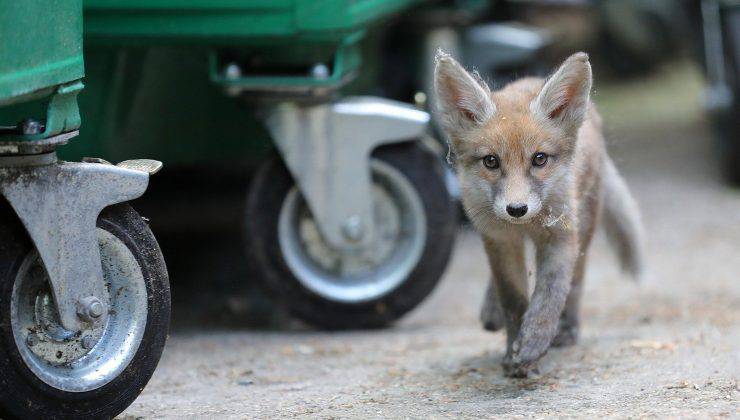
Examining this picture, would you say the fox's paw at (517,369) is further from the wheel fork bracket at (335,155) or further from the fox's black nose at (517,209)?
the wheel fork bracket at (335,155)

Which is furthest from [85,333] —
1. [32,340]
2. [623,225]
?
[623,225]

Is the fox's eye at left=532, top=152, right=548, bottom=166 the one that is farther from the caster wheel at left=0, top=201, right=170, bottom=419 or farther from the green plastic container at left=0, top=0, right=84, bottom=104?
the green plastic container at left=0, top=0, right=84, bottom=104

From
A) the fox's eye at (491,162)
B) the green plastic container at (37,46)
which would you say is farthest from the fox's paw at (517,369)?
the green plastic container at (37,46)

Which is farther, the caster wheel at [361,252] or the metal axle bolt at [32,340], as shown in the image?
the caster wheel at [361,252]

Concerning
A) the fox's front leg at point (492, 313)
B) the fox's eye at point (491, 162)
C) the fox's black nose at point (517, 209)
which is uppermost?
the fox's eye at point (491, 162)

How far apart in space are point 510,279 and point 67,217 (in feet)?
4.84

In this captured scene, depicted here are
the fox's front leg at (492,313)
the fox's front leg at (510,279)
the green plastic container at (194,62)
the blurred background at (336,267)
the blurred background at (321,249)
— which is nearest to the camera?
the blurred background at (321,249)

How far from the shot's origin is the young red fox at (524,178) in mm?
3451

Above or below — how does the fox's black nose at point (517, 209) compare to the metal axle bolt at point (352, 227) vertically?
above

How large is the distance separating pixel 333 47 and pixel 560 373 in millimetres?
1485

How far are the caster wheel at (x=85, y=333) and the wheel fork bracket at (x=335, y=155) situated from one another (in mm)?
1342

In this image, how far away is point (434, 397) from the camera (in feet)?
11.5

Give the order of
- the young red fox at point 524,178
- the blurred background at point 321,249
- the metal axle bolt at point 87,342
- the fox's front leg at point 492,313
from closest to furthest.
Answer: the metal axle bolt at point 87,342, the blurred background at point 321,249, the young red fox at point 524,178, the fox's front leg at point 492,313

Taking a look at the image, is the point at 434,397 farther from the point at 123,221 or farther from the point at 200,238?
the point at 200,238
